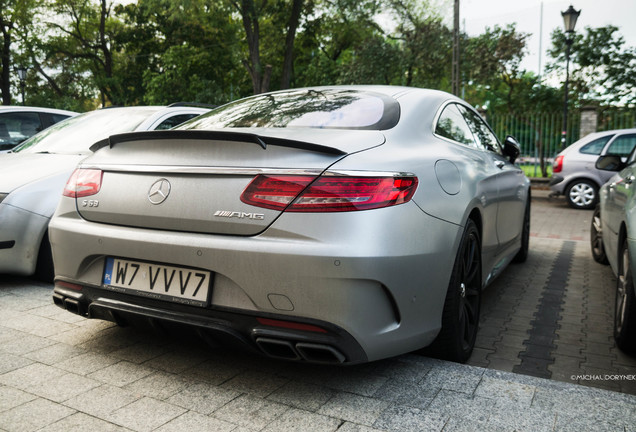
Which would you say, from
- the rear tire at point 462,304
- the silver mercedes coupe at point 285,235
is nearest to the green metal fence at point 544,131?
the rear tire at point 462,304

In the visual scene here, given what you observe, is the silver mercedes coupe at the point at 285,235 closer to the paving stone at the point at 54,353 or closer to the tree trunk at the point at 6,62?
the paving stone at the point at 54,353

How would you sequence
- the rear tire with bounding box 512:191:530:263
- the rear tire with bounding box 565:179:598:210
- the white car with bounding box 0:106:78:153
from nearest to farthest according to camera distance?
the rear tire with bounding box 512:191:530:263 < the white car with bounding box 0:106:78:153 < the rear tire with bounding box 565:179:598:210

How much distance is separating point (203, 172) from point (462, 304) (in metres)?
1.52

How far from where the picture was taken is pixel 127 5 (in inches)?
1312

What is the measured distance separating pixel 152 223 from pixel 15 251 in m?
2.42

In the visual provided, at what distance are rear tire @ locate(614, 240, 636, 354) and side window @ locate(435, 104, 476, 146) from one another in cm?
118

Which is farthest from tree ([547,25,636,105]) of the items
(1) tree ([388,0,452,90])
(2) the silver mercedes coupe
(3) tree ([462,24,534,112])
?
(2) the silver mercedes coupe

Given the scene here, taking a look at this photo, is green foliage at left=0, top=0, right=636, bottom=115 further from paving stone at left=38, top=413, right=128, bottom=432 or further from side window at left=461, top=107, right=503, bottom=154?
paving stone at left=38, top=413, right=128, bottom=432

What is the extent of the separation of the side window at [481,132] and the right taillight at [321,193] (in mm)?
Result: 2023

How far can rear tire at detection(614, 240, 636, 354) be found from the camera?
3.30m

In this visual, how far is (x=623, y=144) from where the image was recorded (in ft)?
38.8

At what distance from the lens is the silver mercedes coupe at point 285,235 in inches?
92.4

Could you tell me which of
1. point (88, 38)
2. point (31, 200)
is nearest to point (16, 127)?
point (31, 200)

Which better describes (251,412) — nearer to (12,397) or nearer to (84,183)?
(12,397)
